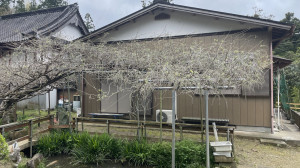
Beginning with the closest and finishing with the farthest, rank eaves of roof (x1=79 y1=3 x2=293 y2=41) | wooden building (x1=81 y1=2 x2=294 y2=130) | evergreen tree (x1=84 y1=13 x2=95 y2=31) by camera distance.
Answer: eaves of roof (x1=79 y1=3 x2=293 y2=41) → wooden building (x1=81 y1=2 x2=294 y2=130) → evergreen tree (x1=84 y1=13 x2=95 y2=31)

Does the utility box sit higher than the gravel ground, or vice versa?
the utility box

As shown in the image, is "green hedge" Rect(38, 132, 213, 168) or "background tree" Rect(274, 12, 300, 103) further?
"background tree" Rect(274, 12, 300, 103)

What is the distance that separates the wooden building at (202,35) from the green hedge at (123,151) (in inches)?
71.4

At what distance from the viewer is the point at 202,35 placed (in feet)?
25.1

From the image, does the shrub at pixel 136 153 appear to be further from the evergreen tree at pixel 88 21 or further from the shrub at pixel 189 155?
the evergreen tree at pixel 88 21

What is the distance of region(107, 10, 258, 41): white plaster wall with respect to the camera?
7405 mm

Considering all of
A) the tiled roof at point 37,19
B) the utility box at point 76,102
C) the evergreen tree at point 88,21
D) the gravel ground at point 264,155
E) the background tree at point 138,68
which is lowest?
the gravel ground at point 264,155

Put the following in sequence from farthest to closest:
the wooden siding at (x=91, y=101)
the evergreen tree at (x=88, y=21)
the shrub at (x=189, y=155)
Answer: the evergreen tree at (x=88, y=21)
the wooden siding at (x=91, y=101)
the shrub at (x=189, y=155)

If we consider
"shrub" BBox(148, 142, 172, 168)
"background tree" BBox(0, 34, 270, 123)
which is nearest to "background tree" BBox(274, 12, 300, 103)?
Result: "background tree" BBox(0, 34, 270, 123)

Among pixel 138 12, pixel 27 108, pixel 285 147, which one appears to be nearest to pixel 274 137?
pixel 285 147

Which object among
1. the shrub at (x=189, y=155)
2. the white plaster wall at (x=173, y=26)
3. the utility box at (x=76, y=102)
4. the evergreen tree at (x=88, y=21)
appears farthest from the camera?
the evergreen tree at (x=88, y=21)

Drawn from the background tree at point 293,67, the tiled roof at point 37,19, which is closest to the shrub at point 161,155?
the background tree at point 293,67

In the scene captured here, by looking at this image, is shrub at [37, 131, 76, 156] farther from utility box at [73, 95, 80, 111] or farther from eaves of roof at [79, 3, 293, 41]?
utility box at [73, 95, 80, 111]

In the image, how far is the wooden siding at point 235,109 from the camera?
265 inches
